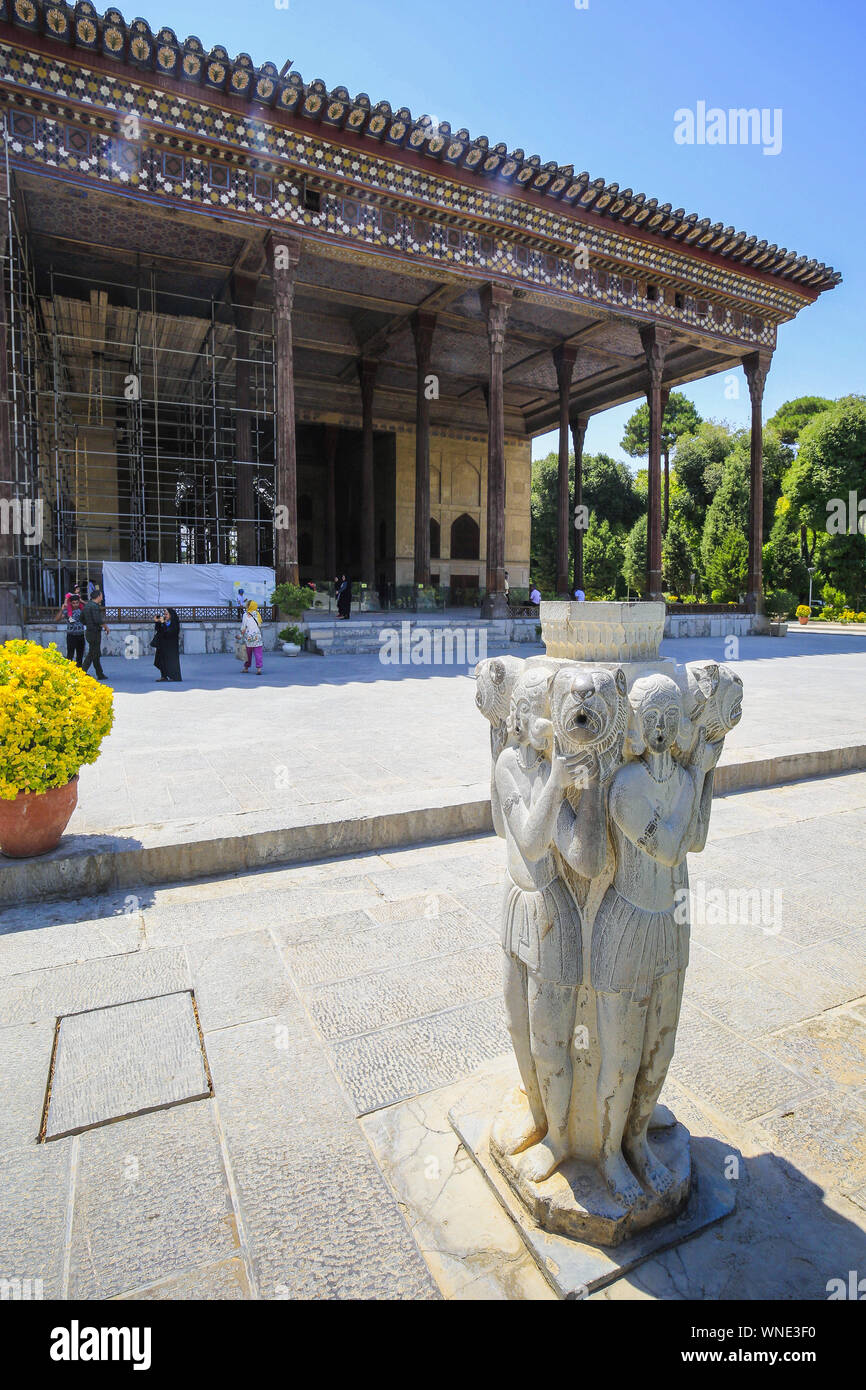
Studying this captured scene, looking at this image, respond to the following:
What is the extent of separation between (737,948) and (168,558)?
26.5 meters

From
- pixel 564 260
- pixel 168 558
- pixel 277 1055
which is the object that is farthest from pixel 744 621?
pixel 277 1055

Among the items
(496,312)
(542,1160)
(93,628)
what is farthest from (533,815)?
(496,312)

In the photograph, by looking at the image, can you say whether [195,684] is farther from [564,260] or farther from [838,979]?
[564,260]

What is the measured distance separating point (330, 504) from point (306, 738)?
22.5m

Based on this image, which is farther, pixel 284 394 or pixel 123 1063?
pixel 284 394

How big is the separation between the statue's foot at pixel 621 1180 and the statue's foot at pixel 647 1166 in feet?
0.09

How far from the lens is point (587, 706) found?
5.46 feet

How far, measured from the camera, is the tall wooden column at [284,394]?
48.6 feet

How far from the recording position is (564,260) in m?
18.3

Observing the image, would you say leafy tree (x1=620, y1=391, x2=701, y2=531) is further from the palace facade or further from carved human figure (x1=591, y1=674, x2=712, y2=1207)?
carved human figure (x1=591, y1=674, x2=712, y2=1207)

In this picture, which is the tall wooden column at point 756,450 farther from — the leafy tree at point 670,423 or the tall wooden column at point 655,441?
the leafy tree at point 670,423

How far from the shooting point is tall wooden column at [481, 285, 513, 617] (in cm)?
1745

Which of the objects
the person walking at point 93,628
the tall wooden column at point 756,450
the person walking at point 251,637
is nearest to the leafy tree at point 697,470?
the tall wooden column at point 756,450

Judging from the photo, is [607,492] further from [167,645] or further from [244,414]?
[167,645]
